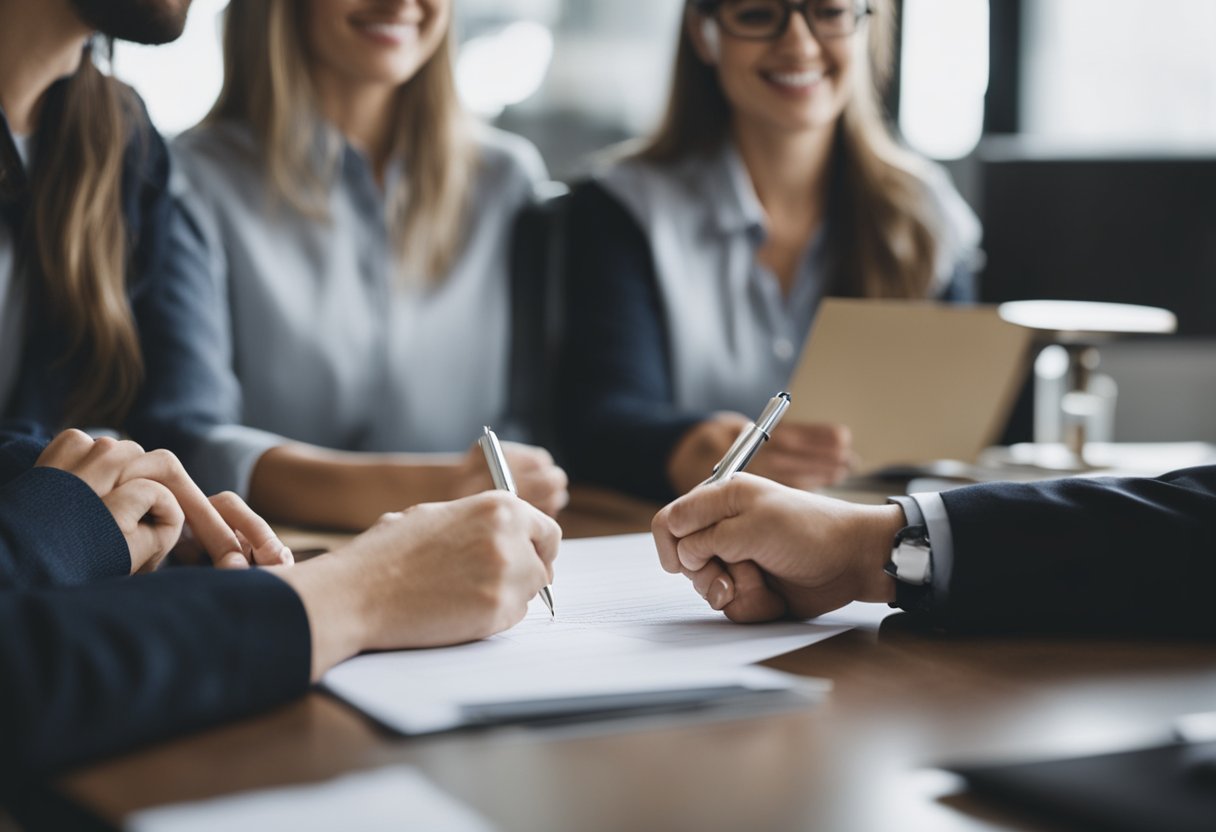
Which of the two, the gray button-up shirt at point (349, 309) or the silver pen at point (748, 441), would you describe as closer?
the silver pen at point (748, 441)

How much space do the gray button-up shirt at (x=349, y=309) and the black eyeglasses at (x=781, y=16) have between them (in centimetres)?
40

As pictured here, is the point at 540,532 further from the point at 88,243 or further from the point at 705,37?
the point at 705,37

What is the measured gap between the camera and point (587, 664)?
79 cm

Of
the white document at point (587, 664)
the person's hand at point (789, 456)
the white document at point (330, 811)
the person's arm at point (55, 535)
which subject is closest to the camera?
the white document at point (330, 811)

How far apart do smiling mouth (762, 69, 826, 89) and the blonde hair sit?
48 centimetres

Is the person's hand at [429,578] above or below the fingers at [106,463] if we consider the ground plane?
below

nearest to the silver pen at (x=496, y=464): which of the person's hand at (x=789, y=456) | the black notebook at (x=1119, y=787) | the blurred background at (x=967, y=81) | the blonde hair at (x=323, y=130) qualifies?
the black notebook at (x=1119, y=787)

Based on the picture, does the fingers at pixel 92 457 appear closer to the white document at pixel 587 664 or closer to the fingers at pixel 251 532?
the fingers at pixel 251 532

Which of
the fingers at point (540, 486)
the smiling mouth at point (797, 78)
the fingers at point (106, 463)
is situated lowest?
the fingers at point (540, 486)

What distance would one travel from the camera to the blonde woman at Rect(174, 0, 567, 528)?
1.90 metres

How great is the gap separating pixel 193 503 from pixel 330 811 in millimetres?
458

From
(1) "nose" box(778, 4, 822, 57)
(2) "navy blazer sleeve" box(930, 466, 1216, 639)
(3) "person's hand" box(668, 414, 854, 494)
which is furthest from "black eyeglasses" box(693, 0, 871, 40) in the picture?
(2) "navy blazer sleeve" box(930, 466, 1216, 639)

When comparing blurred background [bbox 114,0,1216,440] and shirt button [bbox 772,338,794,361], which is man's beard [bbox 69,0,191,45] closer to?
shirt button [bbox 772,338,794,361]

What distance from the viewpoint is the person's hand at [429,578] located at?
0.79 metres
